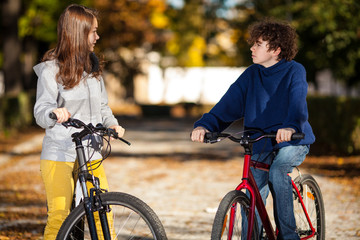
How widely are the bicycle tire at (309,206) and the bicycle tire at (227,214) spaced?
0.71 m

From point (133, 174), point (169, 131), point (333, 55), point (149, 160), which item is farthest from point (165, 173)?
point (169, 131)

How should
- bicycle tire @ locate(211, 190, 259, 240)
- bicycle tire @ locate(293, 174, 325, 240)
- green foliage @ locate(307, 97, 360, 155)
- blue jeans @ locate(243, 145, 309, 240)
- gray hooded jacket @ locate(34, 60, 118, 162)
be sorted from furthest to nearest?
green foliage @ locate(307, 97, 360, 155) < bicycle tire @ locate(293, 174, 325, 240) < blue jeans @ locate(243, 145, 309, 240) < gray hooded jacket @ locate(34, 60, 118, 162) < bicycle tire @ locate(211, 190, 259, 240)

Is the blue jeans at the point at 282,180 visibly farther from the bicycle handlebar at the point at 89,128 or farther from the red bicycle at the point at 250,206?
the bicycle handlebar at the point at 89,128

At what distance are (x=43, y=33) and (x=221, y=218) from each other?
2568 centimetres

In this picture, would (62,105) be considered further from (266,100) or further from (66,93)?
(266,100)

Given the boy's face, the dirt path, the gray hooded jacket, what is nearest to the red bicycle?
the boy's face

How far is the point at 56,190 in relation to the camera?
12.0ft

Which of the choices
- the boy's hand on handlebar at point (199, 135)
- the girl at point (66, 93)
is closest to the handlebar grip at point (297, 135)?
the boy's hand on handlebar at point (199, 135)

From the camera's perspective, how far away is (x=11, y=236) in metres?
5.64

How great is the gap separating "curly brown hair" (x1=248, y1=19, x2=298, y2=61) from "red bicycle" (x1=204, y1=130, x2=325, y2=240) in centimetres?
59

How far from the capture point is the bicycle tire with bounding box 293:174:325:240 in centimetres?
434

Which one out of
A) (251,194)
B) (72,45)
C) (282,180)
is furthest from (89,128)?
(282,180)

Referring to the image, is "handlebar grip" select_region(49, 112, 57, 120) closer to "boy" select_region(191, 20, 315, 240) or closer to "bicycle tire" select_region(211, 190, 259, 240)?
"boy" select_region(191, 20, 315, 240)

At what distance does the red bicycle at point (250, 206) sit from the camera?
3359 mm
